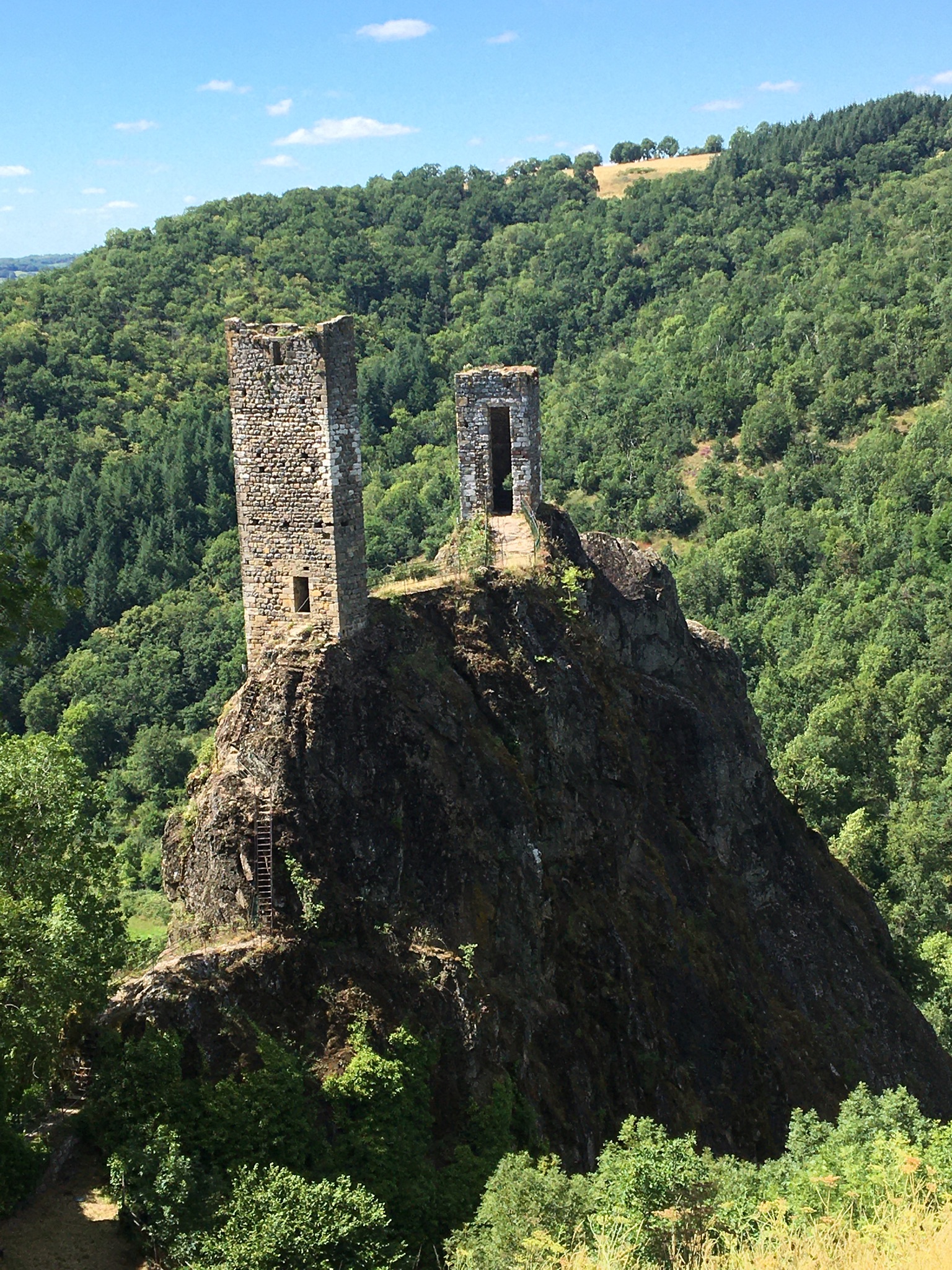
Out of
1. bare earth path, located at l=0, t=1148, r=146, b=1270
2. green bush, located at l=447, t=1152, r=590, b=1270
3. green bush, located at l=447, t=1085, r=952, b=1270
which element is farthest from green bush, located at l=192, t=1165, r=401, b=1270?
bare earth path, located at l=0, t=1148, r=146, b=1270

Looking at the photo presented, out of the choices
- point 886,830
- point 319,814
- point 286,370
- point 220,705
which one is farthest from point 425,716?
point 220,705

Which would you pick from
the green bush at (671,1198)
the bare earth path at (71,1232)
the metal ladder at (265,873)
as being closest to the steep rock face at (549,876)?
the metal ladder at (265,873)

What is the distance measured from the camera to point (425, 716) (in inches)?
819

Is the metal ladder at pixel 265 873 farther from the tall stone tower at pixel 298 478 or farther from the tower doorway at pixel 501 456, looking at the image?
the tower doorway at pixel 501 456

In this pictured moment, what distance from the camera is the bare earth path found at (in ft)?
51.2

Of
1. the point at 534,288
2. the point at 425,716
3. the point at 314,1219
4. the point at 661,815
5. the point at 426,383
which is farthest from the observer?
the point at 534,288

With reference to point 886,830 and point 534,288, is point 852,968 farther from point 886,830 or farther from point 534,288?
point 534,288

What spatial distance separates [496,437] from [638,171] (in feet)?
418

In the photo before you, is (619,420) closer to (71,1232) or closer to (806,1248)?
(71,1232)

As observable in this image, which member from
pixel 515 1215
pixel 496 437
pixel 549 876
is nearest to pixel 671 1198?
pixel 515 1215

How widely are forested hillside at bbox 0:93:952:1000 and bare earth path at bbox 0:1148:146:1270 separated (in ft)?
75.9

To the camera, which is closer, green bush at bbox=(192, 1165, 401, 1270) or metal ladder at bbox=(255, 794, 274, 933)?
green bush at bbox=(192, 1165, 401, 1270)

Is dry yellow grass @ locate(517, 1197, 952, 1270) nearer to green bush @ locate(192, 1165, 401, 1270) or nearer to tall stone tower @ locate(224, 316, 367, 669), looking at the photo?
green bush @ locate(192, 1165, 401, 1270)

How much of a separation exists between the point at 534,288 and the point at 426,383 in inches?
1009
